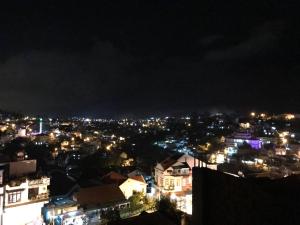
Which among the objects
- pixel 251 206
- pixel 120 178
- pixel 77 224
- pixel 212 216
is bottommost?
pixel 77 224

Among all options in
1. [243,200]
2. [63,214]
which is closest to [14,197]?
[63,214]

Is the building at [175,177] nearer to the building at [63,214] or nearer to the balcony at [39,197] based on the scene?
the building at [63,214]

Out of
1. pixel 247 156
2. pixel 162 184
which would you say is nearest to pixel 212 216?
pixel 162 184

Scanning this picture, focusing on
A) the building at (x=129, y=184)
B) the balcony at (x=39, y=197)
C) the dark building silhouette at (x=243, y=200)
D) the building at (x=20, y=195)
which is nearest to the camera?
the dark building silhouette at (x=243, y=200)

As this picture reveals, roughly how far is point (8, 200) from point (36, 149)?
34.9 m

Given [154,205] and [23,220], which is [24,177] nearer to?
[23,220]

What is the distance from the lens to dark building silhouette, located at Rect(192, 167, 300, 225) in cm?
587

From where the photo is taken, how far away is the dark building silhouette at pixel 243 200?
587cm

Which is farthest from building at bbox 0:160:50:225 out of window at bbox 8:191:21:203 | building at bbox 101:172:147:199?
building at bbox 101:172:147:199

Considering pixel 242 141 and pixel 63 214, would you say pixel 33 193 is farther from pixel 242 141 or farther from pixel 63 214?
pixel 242 141

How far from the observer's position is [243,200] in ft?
22.3

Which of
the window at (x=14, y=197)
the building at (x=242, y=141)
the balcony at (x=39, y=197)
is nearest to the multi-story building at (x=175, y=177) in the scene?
the balcony at (x=39, y=197)

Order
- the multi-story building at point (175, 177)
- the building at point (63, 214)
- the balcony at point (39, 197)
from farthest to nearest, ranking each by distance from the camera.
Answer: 1. the multi-story building at point (175, 177)
2. the building at point (63, 214)
3. the balcony at point (39, 197)

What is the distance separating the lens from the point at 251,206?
656cm
